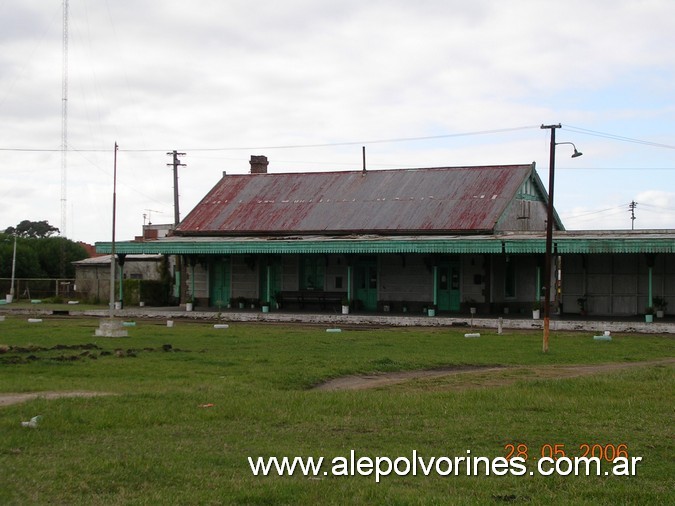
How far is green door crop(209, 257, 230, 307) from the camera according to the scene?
1731 inches

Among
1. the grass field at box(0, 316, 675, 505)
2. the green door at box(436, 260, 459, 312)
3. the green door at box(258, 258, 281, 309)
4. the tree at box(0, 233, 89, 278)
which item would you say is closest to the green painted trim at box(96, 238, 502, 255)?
the green door at box(258, 258, 281, 309)

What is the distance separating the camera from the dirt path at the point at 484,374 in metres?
16.4

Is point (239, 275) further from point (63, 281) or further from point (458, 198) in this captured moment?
point (63, 281)

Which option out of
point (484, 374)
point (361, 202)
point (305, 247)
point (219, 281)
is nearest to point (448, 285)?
point (305, 247)

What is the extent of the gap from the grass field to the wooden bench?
1799cm

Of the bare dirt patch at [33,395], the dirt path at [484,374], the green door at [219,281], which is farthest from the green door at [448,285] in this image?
the bare dirt patch at [33,395]

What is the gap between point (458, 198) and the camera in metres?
42.0

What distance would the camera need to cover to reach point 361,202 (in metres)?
44.2

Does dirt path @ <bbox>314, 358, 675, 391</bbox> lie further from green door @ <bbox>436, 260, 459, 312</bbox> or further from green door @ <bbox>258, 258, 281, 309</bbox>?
green door @ <bbox>258, 258, 281, 309</bbox>

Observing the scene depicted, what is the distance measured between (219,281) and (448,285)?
11746 mm

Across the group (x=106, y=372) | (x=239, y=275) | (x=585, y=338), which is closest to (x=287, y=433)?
(x=106, y=372)

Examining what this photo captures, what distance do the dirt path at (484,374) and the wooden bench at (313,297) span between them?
20.9m
